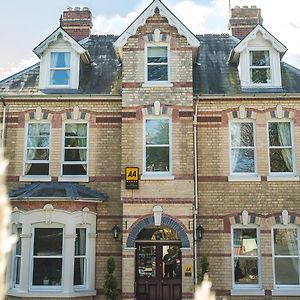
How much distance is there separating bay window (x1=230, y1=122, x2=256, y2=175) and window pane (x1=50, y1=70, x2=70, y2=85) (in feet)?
19.6

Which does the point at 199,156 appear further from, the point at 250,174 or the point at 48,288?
the point at 48,288

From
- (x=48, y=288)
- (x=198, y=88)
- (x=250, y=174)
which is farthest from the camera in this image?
(x=198, y=88)

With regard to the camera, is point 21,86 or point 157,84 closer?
point 157,84

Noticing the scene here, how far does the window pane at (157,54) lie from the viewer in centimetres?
1502

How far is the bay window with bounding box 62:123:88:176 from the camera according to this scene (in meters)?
14.9

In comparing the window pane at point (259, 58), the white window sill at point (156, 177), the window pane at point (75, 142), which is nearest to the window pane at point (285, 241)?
the white window sill at point (156, 177)

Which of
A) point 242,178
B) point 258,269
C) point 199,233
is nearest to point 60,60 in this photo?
point 242,178

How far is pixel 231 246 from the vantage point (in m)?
14.0

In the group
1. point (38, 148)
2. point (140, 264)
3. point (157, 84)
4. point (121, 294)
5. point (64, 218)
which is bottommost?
point (121, 294)

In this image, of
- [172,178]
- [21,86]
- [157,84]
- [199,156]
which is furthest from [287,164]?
[21,86]

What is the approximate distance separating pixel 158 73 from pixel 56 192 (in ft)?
16.9

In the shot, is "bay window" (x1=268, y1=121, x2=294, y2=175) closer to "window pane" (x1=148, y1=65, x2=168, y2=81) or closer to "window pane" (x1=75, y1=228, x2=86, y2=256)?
"window pane" (x1=148, y1=65, x2=168, y2=81)

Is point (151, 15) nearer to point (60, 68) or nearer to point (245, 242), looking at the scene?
point (60, 68)

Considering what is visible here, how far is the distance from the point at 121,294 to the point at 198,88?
727cm
